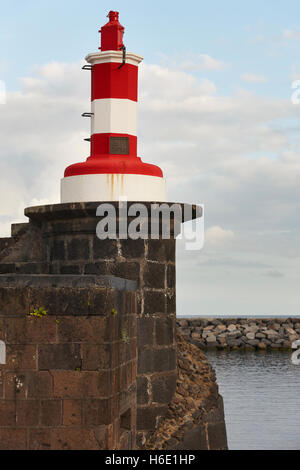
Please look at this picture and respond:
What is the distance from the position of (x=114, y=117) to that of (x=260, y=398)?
2122 centimetres

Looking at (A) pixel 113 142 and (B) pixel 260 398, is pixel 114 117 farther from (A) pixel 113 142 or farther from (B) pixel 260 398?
(B) pixel 260 398

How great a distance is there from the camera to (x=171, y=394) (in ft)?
31.2

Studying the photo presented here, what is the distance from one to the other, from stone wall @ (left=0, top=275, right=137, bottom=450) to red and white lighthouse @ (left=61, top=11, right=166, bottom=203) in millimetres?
2862

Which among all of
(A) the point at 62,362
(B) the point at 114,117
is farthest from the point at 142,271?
(A) the point at 62,362

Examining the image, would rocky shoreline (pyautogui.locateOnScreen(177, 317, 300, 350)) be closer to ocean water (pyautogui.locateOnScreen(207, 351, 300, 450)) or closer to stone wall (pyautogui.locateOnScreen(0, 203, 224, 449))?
ocean water (pyautogui.locateOnScreen(207, 351, 300, 450))

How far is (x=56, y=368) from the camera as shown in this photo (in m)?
6.90

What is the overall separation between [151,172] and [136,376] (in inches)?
104

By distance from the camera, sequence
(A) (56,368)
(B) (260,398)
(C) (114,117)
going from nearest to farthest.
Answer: (A) (56,368), (C) (114,117), (B) (260,398)

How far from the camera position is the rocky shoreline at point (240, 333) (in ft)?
153

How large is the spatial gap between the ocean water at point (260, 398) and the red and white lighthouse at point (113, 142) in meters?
10.9

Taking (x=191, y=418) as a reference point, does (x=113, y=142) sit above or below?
above

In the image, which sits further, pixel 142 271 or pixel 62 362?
pixel 142 271

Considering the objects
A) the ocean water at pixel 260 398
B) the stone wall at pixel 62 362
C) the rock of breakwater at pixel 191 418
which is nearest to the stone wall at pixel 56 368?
the stone wall at pixel 62 362
